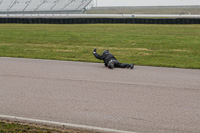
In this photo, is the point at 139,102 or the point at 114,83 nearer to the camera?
the point at 139,102

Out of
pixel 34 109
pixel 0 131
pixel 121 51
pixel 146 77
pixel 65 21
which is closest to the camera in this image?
pixel 0 131

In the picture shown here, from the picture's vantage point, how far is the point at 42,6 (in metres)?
69.1

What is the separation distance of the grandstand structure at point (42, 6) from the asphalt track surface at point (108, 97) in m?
56.7

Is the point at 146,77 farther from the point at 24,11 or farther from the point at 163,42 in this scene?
the point at 24,11

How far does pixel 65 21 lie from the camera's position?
35125mm

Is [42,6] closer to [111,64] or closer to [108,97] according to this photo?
[111,64]

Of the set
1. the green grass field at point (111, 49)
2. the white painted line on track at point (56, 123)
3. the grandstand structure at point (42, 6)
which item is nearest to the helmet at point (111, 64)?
the green grass field at point (111, 49)

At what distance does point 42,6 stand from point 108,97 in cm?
6481

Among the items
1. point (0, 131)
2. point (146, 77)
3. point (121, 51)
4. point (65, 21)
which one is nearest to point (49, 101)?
point (0, 131)

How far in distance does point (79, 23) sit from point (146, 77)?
89.2 feet

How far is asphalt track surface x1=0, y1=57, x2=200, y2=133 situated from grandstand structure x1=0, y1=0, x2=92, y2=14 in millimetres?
56744

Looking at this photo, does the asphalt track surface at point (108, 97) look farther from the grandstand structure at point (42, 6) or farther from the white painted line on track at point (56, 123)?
the grandstand structure at point (42, 6)

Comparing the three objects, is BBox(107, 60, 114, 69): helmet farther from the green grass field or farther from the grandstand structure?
the grandstand structure

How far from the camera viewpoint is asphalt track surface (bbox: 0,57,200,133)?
527 centimetres
